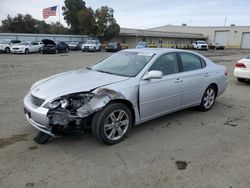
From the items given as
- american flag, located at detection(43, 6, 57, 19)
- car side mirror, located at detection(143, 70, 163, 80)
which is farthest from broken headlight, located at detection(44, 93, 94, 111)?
american flag, located at detection(43, 6, 57, 19)

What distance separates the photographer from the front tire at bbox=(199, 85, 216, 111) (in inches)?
216

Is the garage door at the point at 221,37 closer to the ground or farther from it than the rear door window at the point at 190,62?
farther from it

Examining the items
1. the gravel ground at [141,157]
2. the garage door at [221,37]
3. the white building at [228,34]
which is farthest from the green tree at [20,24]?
the gravel ground at [141,157]

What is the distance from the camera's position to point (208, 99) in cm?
561

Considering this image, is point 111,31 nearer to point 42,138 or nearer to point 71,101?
point 42,138

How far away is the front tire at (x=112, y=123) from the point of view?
3521 millimetres

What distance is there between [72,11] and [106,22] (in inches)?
395

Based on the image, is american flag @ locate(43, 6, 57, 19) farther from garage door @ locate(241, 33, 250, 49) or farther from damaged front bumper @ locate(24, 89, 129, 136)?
garage door @ locate(241, 33, 250, 49)

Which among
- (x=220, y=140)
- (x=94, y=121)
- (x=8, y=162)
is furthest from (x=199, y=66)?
(x=8, y=162)

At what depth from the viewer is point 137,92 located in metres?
3.92

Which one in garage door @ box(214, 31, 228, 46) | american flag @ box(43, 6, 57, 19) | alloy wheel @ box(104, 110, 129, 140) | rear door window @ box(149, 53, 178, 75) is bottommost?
alloy wheel @ box(104, 110, 129, 140)

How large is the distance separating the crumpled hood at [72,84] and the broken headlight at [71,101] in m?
0.07

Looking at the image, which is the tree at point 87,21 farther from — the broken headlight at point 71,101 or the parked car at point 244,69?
the broken headlight at point 71,101

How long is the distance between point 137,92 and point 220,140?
169cm
